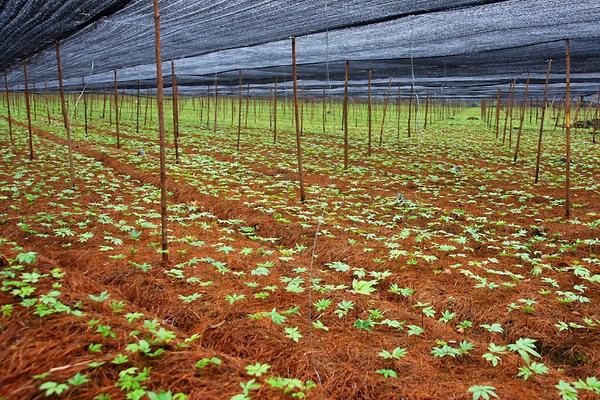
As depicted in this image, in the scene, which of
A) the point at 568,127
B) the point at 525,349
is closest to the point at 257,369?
the point at 525,349

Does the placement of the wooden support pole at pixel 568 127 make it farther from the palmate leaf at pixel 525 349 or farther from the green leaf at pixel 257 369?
the green leaf at pixel 257 369

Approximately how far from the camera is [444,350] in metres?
3.15

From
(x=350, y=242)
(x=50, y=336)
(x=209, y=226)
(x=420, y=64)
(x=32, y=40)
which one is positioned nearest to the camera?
(x=50, y=336)

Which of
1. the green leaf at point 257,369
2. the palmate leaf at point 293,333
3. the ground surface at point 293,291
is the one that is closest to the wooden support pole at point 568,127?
the ground surface at point 293,291

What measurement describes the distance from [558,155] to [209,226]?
13.6 m

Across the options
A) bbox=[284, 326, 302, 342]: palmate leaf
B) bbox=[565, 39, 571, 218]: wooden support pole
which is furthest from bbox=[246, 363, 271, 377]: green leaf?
bbox=[565, 39, 571, 218]: wooden support pole

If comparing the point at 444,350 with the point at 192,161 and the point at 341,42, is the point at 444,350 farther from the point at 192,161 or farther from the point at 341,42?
the point at 192,161

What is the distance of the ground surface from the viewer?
266cm

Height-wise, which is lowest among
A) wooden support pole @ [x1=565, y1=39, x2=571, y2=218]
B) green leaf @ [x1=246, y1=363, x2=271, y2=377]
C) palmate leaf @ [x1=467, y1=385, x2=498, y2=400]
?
palmate leaf @ [x1=467, y1=385, x2=498, y2=400]

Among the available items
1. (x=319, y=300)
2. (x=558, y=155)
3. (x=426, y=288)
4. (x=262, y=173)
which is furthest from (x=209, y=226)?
(x=558, y=155)

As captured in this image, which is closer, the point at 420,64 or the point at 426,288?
the point at 426,288

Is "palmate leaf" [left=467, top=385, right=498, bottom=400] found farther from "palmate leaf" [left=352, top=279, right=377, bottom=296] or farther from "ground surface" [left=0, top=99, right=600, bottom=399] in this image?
"palmate leaf" [left=352, top=279, right=377, bottom=296]

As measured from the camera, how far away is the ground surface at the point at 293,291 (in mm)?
2662

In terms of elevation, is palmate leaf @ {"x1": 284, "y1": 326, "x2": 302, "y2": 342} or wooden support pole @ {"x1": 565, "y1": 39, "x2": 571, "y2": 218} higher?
wooden support pole @ {"x1": 565, "y1": 39, "x2": 571, "y2": 218}
